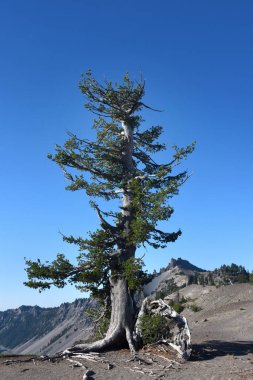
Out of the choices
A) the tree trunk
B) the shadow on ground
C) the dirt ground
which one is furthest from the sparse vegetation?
the tree trunk

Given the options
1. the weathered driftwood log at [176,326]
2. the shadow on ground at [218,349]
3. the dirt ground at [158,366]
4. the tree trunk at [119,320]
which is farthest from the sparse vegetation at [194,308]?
the tree trunk at [119,320]

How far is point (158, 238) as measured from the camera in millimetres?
21812

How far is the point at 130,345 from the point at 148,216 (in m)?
6.78

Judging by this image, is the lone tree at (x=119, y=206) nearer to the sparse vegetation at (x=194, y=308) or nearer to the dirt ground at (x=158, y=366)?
the dirt ground at (x=158, y=366)

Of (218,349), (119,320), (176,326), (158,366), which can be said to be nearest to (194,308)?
(218,349)

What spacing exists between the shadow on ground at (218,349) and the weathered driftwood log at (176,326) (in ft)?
Result: 2.18

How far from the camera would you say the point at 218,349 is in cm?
2008

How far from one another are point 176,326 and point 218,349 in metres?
3.02

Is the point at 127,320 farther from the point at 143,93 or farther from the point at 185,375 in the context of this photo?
the point at 143,93

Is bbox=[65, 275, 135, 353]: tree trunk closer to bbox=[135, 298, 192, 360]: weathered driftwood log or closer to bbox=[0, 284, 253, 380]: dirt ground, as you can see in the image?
bbox=[135, 298, 192, 360]: weathered driftwood log

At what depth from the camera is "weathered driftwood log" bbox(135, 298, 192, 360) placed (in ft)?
57.3

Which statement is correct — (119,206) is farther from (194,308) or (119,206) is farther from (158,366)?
(194,308)

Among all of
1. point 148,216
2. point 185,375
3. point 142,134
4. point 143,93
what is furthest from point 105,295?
point 143,93

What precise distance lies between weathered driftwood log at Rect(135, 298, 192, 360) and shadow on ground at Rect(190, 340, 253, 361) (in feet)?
2.18
